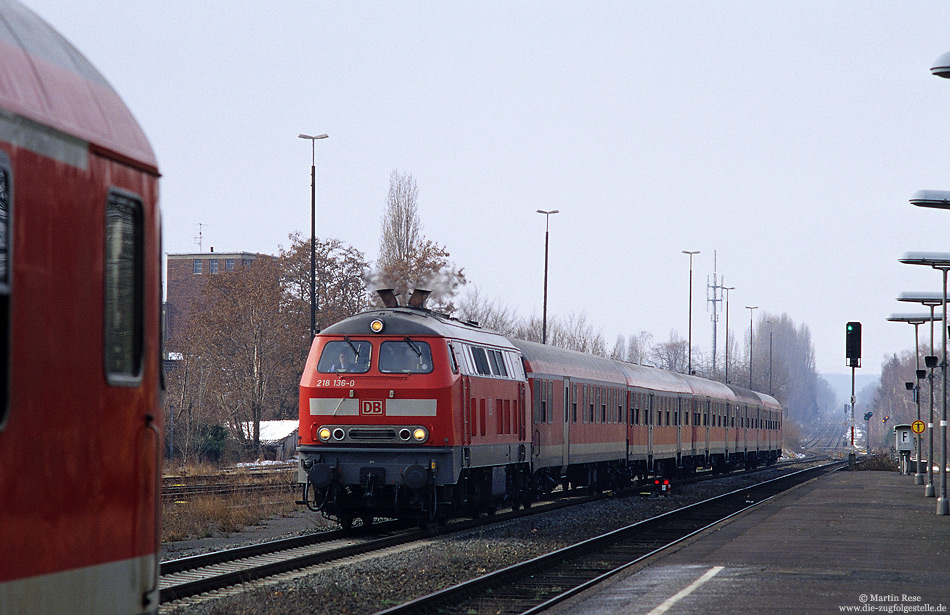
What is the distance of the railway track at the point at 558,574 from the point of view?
38.9 feet

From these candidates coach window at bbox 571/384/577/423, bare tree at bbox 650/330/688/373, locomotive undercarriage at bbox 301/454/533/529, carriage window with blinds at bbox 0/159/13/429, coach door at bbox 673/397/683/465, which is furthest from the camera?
bare tree at bbox 650/330/688/373

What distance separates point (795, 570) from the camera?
14.3 m

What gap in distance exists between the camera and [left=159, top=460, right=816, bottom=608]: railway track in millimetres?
12422

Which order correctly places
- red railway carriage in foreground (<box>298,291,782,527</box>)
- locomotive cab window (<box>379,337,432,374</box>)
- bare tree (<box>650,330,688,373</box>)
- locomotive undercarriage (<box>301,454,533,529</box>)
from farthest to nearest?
1. bare tree (<box>650,330,688,373</box>)
2. locomotive cab window (<box>379,337,432,374</box>)
3. red railway carriage in foreground (<box>298,291,782,527</box>)
4. locomotive undercarriage (<box>301,454,533,529</box>)

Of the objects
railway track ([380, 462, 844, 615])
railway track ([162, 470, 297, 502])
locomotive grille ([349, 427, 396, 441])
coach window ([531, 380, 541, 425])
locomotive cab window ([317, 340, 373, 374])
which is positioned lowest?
railway track ([162, 470, 297, 502])

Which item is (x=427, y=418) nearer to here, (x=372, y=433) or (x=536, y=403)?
(x=372, y=433)

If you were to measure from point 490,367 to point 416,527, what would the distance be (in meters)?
3.10

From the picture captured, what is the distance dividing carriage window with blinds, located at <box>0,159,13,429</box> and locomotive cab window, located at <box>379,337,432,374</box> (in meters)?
13.1

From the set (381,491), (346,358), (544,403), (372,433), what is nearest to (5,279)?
(372,433)

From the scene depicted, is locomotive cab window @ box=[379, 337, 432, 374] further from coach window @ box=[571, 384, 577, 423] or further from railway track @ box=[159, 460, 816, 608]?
coach window @ box=[571, 384, 577, 423]

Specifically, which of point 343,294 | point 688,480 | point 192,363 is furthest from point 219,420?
point 688,480

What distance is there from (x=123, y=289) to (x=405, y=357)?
1213 cm

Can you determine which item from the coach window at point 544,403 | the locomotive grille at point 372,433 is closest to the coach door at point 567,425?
the coach window at point 544,403

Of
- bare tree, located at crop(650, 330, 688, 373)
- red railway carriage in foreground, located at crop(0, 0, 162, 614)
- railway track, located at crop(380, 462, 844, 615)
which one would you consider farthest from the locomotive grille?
bare tree, located at crop(650, 330, 688, 373)
